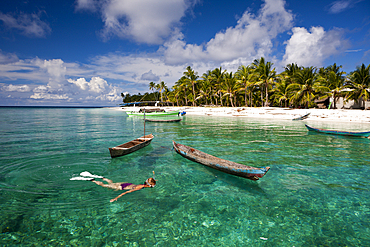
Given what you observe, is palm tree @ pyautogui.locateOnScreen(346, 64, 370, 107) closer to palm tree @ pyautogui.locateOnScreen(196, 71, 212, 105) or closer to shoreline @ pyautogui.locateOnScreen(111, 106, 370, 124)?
shoreline @ pyautogui.locateOnScreen(111, 106, 370, 124)

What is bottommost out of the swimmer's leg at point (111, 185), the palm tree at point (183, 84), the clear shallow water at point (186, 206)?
the clear shallow water at point (186, 206)

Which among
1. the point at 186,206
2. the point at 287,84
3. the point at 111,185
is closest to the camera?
the point at 186,206

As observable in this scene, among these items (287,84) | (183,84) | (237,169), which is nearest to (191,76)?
(183,84)

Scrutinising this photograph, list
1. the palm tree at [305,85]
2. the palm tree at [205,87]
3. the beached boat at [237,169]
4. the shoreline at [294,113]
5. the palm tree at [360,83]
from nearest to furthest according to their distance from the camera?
the beached boat at [237,169] → the shoreline at [294,113] → the palm tree at [360,83] → the palm tree at [305,85] → the palm tree at [205,87]

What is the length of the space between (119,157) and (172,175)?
459cm

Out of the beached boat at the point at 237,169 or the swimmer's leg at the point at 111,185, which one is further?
the swimmer's leg at the point at 111,185

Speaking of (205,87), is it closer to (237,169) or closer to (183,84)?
(183,84)

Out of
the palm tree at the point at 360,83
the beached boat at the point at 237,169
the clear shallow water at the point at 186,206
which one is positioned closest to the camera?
the clear shallow water at the point at 186,206

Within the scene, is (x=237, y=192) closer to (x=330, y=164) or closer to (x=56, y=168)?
(x=330, y=164)

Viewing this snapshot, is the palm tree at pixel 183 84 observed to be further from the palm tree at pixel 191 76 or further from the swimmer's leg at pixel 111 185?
the swimmer's leg at pixel 111 185

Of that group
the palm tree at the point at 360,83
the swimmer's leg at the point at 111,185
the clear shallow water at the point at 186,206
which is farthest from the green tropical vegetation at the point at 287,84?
the swimmer's leg at the point at 111,185

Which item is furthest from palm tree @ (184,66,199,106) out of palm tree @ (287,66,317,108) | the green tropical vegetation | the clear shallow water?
the clear shallow water

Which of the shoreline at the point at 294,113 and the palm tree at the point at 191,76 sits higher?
the palm tree at the point at 191,76

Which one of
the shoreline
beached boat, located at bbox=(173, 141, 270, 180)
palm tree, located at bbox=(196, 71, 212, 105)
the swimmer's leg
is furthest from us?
palm tree, located at bbox=(196, 71, 212, 105)
